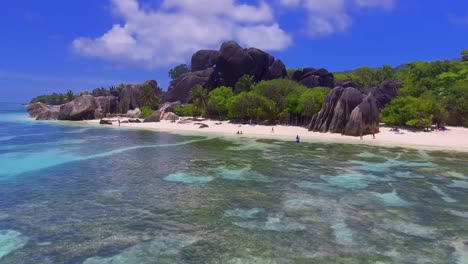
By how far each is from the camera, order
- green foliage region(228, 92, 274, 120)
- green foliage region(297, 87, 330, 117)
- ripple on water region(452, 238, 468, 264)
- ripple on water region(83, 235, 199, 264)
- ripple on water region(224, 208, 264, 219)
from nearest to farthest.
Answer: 1. ripple on water region(83, 235, 199, 264)
2. ripple on water region(452, 238, 468, 264)
3. ripple on water region(224, 208, 264, 219)
4. green foliage region(297, 87, 330, 117)
5. green foliage region(228, 92, 274, 120)

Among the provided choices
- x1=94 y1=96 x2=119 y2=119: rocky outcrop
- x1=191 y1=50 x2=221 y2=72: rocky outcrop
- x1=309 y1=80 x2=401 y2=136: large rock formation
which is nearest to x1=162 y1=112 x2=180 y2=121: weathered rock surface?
x1=94 y1=96 x2=119 y2=119: rocky outcrop

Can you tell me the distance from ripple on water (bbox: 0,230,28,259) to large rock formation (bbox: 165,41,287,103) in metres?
97.5

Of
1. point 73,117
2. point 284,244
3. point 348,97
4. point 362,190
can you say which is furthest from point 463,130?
point 73,117

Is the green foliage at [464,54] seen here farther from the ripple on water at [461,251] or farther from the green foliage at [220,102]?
the ripple on water at [461,251]

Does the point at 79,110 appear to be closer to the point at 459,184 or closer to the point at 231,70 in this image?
the point at 231,70

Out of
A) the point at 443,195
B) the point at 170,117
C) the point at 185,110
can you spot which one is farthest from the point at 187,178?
the point at 185,110

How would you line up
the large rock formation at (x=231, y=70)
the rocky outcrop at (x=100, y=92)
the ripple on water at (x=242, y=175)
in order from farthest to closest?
the rocky outcrop at (x=100, y=92), the large rock formation at (x=231, y=70), the ripple on water at (x=242, y=175)

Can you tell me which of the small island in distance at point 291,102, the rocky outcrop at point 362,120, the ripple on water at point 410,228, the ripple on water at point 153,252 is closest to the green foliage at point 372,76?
the small island in distance at point 291,102

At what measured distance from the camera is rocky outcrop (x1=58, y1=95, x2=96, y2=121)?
104 meters

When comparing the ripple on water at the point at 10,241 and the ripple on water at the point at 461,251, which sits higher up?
the ripple on water at the point at 461,251

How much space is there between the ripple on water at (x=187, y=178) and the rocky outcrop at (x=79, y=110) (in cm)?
8421

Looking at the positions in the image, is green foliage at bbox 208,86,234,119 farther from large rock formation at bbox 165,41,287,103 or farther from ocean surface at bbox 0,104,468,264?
ocean surface at bbox 0,104,468,264

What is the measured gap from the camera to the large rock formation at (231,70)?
11188 cm

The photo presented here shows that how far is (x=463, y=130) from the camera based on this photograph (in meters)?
61.1
